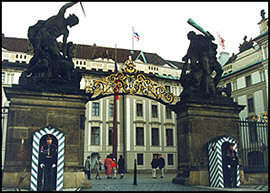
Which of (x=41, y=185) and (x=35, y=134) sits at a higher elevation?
(x=35, y=134)

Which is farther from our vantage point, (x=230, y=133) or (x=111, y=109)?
(x=111, y=109)

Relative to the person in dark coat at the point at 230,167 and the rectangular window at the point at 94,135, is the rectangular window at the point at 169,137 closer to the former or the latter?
the rectangular window at the point at 94,135

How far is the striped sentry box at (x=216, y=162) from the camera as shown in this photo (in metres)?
11.4

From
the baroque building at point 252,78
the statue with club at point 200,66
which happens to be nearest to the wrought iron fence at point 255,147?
the statue with club at point 200,66

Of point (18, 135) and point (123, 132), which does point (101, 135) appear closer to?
point (123, 132)

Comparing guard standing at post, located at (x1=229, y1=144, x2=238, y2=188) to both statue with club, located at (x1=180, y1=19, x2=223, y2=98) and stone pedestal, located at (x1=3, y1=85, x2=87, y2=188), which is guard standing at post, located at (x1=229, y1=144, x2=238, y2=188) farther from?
stone pedestal, located at (x1=3, y1=85, x2=87, y2=188)

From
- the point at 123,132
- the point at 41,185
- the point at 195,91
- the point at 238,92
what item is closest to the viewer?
the point at 41,185

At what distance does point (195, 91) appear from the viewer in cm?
1239

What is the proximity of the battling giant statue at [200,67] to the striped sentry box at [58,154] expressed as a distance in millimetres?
5408

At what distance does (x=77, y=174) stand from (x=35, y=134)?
6.61ft

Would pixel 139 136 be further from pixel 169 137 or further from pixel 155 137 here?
pixel 169 137

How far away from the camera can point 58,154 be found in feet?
32.9

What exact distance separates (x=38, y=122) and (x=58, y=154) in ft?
4.33

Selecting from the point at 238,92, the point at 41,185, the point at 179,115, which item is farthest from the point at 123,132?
the point at 41,185
